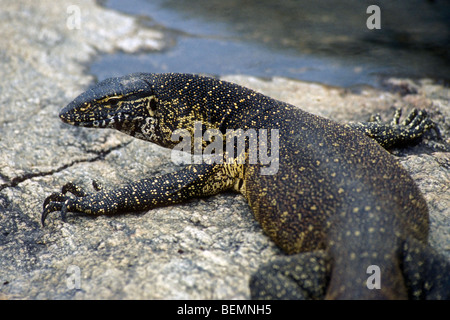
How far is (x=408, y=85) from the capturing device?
794 cm

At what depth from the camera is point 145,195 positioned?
484cm

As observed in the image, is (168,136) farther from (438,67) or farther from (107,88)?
(438,67)

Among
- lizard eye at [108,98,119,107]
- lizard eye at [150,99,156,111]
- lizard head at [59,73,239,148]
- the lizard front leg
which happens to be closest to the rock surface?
the lizard front leg

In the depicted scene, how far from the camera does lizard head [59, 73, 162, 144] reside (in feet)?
16.3

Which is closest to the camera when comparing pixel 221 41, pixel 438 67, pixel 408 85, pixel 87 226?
pixel 87 226

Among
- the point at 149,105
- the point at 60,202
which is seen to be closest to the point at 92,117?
the point at 149,105

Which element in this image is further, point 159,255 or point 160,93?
point 160,93

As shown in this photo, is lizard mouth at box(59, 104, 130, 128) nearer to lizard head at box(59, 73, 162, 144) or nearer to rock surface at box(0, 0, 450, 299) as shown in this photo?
lizard head at box(59, 73, 162, 144)

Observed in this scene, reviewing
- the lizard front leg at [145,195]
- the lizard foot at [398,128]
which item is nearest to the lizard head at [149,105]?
the lizard front leg at [145,195]

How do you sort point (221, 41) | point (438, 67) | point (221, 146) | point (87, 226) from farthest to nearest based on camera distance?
point (221, 41), point (438, 67), point (221, 146), point (87, 226)

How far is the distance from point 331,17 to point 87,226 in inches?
385

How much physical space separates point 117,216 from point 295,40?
7490mm

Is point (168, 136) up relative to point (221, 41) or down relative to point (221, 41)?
down
